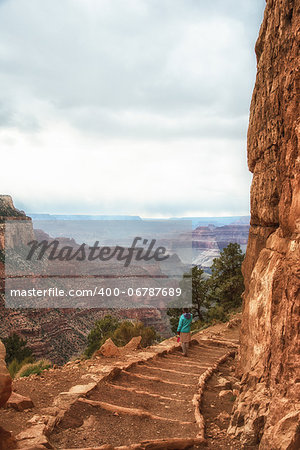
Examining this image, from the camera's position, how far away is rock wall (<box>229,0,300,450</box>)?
556 centimetres

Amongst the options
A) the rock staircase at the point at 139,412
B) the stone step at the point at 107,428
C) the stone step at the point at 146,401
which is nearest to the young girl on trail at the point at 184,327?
the rock staircase at the point at 139,412

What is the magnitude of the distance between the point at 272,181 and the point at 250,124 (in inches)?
96.4

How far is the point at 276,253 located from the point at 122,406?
17.4 ft

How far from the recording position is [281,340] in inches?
232

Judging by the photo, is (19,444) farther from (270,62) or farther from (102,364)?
(270,62)

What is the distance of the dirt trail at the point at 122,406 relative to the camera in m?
6.95

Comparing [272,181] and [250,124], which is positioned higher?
[250,124]

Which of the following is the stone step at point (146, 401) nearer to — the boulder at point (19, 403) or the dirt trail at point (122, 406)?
the dirt trail at point (122, 406)

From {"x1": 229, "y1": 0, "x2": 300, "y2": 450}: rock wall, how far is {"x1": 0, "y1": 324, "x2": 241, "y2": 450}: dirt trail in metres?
1.23

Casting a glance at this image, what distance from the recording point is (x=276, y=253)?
6828 mm

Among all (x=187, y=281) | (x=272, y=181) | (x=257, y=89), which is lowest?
(x=187, y=281)

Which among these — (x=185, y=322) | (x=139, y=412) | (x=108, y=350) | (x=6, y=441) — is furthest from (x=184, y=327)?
(x=6, y=441)

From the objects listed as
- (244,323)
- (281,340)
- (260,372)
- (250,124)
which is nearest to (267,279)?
(281,340)

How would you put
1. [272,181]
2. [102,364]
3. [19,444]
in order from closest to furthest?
1. [19,444]
2. [272,181]
3. [102,364]
